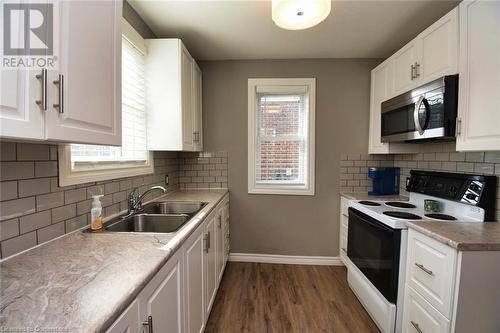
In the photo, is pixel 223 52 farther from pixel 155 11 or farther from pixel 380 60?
pixel 380 60

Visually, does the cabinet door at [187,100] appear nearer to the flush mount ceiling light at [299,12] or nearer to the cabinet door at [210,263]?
the cabinet door at [210,263]

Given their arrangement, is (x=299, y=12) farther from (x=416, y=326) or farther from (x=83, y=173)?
(x=416, y=326)

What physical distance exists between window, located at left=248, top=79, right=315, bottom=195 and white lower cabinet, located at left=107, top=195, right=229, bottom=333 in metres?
1.08

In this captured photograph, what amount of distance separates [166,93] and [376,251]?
7.12 ft

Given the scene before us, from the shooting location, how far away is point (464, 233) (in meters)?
1.25

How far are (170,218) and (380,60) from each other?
2.85 meters

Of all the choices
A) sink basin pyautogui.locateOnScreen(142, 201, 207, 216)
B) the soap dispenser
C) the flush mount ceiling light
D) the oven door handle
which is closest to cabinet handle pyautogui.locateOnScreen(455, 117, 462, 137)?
the oven door handle

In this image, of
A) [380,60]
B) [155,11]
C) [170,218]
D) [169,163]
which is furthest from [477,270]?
[155,11]

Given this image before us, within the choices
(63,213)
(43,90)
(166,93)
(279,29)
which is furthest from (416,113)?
(63,213)

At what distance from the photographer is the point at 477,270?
1135 mm

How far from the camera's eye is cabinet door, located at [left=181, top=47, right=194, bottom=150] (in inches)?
81.6

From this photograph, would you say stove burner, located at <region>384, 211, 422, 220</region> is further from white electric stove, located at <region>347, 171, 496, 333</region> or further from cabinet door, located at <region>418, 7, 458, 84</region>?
cabinet door, located at <region>418, 7, 458, 84</region>

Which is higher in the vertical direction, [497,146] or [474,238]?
[497,146]

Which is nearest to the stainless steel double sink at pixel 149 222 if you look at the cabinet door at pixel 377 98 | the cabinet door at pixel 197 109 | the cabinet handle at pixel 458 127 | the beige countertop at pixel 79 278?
the beige countertop at pixel 79 278
